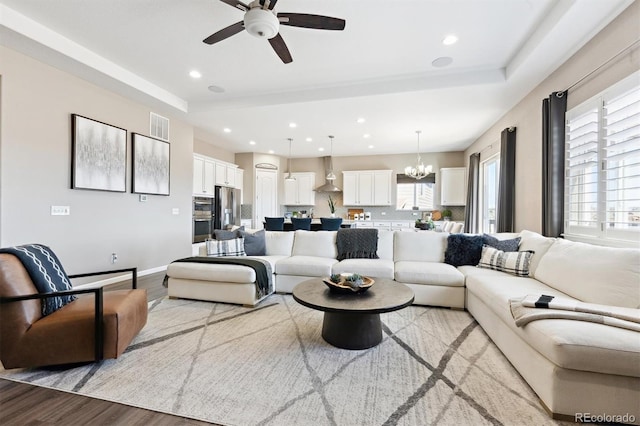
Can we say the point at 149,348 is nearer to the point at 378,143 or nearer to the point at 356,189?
the point at 378,143

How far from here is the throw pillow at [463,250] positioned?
3508 millimetres

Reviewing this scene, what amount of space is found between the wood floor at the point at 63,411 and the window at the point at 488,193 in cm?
620

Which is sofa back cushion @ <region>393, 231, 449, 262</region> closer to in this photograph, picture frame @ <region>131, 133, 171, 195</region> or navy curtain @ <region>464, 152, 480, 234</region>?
navy curtain @ <region>464, 152, 480, 234</region>

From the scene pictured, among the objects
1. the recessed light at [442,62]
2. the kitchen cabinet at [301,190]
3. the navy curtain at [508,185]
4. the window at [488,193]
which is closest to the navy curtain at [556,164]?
the navy curtain at [508,185]

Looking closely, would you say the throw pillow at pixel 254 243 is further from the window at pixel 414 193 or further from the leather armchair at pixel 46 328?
the window at pixel 414 193

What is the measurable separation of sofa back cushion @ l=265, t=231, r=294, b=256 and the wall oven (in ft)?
8.68

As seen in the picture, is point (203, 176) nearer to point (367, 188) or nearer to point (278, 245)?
point (278, 245)

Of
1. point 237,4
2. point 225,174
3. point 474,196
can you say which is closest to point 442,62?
point 237,4

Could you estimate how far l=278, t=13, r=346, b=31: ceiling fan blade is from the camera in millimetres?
2263

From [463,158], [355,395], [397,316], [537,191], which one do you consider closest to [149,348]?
[355,395]

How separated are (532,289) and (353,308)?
165 centimetres

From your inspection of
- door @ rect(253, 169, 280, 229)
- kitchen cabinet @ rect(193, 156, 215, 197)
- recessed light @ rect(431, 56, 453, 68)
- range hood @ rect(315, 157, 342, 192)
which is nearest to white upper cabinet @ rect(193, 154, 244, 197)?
kitchen cabinet @ rect(193, 156, 215, 197)

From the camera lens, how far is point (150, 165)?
Result: 4.74 metres

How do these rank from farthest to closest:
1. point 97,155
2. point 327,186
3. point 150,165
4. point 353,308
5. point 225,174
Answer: point 327,186 < point 225,174 < point 150,165 < point 97,155 < point 353,308
